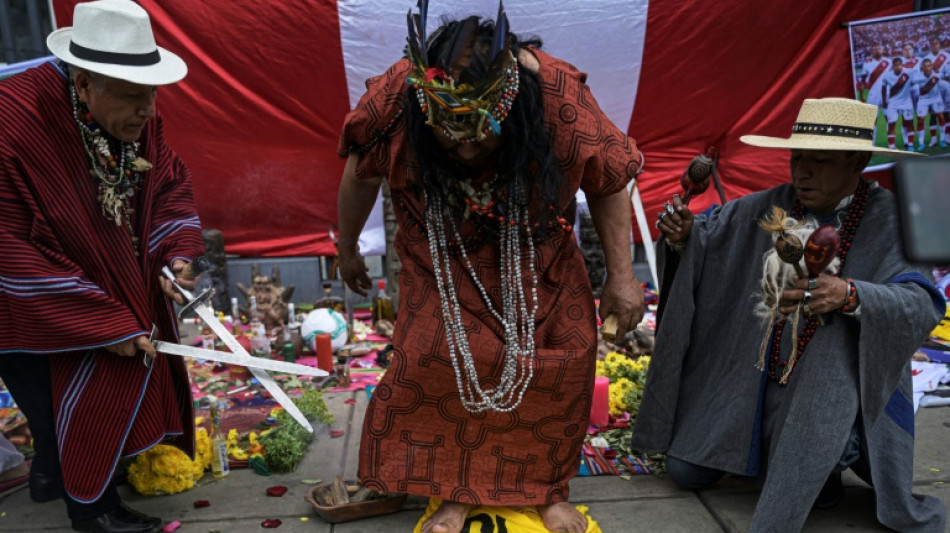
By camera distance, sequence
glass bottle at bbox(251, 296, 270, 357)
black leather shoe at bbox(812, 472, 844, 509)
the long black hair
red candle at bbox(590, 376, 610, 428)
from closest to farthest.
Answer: the long black hair
black leather shoe at bbox(812, 472, 844, 509)
red candle at bbox(590, 376, 610, 428)
glass bottle at bbox(251, 296, 270, 357)

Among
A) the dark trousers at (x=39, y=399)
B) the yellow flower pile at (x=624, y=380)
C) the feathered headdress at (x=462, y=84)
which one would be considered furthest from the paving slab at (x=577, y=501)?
the feathered headdress at (x=462, y=84)

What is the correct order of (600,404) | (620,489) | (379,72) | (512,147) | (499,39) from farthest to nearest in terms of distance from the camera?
(379,72) → (600,404) → (620,489) → (512,147) → (499,39)

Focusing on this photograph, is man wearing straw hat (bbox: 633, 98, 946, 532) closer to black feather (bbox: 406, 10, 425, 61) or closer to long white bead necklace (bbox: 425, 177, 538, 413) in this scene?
long white bead necklace (bbox: 425, 177, 538, 413)

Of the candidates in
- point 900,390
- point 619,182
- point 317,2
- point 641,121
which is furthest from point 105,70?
point 641,121

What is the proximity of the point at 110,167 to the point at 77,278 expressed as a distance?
15.2 inches

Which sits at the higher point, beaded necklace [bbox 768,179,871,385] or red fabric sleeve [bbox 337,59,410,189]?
red fabric sleeve [bbox 337,59,410,189]

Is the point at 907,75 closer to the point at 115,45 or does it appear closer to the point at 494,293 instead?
the point at 494,293

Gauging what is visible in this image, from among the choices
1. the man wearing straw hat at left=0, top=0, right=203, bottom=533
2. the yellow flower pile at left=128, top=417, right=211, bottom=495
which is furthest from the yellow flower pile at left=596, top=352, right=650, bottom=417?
the man wearing straw hat at left=0, top=0, right=203, bottom=533

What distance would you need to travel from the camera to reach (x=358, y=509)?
8.89 ft

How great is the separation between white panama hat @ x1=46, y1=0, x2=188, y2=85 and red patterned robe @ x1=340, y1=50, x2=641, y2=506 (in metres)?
0.64

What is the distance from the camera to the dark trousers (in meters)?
2.59

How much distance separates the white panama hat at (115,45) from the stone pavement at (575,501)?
150 centimetres

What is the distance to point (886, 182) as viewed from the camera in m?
5.54

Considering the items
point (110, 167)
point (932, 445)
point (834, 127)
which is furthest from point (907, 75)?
point (110, 167)
